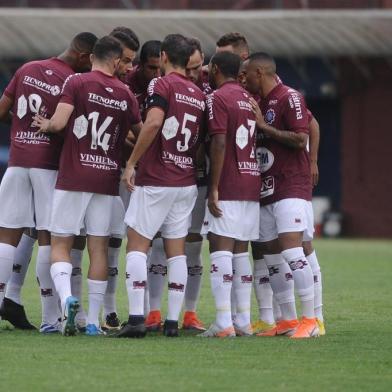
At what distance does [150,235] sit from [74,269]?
3.50 ft

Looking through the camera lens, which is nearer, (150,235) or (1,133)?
(150,235)

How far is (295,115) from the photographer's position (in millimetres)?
10945

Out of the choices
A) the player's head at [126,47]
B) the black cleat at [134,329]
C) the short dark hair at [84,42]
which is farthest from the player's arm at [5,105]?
the black cleat at [134,329]

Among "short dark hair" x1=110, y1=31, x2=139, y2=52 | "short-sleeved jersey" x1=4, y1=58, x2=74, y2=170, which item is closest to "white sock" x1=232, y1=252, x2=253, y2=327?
"short-sleeved jersey" x1=4, y1=58, x2=74, y2=170

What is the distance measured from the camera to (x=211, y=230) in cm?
1091

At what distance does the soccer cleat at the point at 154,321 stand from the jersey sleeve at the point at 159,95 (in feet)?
6.38

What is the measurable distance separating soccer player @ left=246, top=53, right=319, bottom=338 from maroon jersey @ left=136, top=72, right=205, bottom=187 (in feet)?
1.93

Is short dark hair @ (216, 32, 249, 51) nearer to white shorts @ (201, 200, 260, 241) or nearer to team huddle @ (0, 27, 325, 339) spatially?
team huddle @ (0, 27, 325, 339)

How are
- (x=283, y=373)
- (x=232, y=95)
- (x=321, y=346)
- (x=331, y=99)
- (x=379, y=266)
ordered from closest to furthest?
1. (x=283, y=373)
2. (x=321, y=346)
3. (x=232, y=95)
4. (x=379, y=266)
5. (x=331, y=99)

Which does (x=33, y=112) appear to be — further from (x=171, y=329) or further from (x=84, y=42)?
(x=171, y=329)

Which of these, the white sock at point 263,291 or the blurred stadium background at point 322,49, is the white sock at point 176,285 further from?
the blurred stadium background at point 322,49

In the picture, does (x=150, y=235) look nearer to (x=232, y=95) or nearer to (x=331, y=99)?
(x=232, y=95)

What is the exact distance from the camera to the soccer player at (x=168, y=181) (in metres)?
10.5

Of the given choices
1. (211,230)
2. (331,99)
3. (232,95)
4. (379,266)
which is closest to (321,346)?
→ (211,230)
